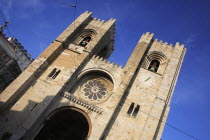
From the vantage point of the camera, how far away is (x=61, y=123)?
1403 centimetres

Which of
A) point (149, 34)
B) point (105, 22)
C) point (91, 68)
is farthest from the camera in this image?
point (105, 22)

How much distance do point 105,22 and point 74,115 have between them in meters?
10.3

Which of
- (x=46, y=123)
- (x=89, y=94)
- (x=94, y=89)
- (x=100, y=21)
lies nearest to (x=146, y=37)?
(x=100, y=21)

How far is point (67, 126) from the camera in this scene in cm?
1412

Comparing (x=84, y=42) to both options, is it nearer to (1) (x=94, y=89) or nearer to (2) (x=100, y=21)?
(2) (x=100, y=21)

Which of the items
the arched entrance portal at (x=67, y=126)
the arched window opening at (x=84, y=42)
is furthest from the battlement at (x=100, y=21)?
the arched entrance portal at (x=67, y=126)

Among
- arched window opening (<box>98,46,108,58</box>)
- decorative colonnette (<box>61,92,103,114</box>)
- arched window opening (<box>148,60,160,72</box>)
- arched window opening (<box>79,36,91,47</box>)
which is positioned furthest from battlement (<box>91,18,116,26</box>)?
decorative colonnette (<box>61,92,103,114</box>)

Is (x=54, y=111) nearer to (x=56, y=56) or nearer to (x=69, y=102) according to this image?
(x=69, y=102)

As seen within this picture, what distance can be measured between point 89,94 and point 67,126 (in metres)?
2.91

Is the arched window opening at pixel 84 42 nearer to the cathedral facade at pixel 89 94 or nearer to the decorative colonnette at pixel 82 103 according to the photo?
the cathedral facade at pixel 89 94

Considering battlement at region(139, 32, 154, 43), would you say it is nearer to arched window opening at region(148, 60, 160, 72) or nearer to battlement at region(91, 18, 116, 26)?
arched window opening at region(148, 60, 160, 72)

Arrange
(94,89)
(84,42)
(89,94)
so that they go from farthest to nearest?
(84,42)
(94,89)
(89,94)

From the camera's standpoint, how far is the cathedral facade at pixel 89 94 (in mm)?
11516

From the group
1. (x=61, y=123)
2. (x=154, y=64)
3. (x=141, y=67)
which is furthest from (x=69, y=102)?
(x=154, y=64)
